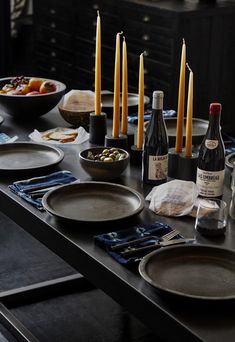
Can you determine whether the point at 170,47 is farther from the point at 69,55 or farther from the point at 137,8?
the point at 69,55

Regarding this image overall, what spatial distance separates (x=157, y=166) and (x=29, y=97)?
727mm

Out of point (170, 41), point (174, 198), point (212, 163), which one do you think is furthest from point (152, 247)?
point (170, 41)

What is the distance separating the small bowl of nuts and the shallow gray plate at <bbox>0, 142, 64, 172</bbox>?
0.11 meters

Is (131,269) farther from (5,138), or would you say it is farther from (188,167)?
(5,138)

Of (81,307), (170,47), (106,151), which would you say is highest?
(106,151)

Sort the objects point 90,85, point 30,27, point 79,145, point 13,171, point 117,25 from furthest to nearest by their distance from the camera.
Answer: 1. point 30,27
2. point 90,85
3. point 117,25
4. point 79,145
5. point 13,171

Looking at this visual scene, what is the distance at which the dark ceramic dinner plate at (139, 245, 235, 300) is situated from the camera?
58.1 inches

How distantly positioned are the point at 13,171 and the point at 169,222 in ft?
1.73

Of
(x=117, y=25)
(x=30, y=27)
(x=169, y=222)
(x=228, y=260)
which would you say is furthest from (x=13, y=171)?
(x=30, y=27)

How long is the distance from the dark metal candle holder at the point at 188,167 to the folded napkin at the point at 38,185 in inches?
11.7

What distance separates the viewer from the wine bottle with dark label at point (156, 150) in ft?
6.63

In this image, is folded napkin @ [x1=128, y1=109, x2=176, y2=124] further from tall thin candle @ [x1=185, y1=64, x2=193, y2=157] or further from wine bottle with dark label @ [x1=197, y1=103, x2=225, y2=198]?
wine bottle with dark label @ [x1=197, y1=103, x2=225, y2=198]

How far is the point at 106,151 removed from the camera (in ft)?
7.13

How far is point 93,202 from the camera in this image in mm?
1935
